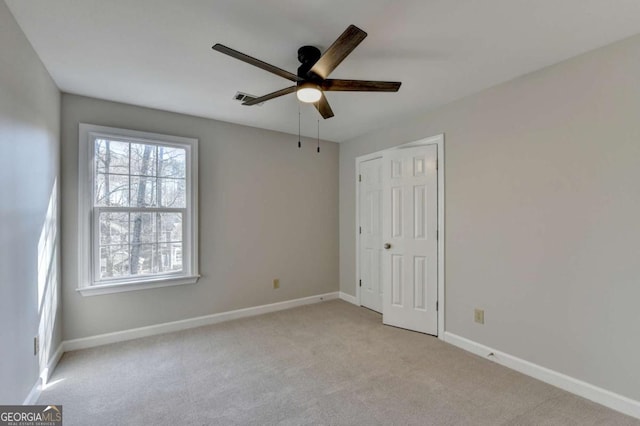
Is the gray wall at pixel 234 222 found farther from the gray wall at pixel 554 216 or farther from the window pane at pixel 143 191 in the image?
the gray wall at pixel 554 216

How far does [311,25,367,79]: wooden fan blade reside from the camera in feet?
4.65

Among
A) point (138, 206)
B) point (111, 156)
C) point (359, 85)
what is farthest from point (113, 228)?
point (359, 85)

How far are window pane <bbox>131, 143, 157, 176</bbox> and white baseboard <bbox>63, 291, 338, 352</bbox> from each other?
1696 mm

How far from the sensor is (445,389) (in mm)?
2117

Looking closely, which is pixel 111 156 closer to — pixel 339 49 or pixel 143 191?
pixel 143 191

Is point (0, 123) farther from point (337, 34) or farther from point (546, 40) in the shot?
point (546, 40)

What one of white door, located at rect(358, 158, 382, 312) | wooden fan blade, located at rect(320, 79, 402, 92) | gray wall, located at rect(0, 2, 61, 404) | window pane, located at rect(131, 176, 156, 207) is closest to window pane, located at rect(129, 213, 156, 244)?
window pane, located at rect(131, 176, 156, 207)

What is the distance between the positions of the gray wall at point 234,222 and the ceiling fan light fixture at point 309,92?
1913 mm

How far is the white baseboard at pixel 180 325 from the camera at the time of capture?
9.12 feet

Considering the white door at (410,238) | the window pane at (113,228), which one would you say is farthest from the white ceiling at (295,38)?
the window pane at (113,228)

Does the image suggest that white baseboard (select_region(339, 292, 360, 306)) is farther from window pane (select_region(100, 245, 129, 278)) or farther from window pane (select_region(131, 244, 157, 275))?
window pane (select_region(100, 245, 129, 278))

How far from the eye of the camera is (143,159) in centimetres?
309

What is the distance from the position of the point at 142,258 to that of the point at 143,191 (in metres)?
0.73

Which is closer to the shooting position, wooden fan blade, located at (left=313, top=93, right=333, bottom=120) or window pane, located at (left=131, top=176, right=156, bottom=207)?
wooden fan blade, located at (left=313, top=93, right=333, bottom=120)
